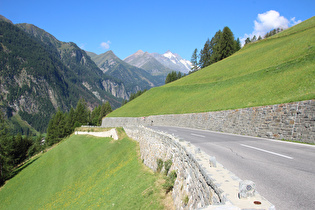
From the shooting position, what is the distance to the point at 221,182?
15.5ft

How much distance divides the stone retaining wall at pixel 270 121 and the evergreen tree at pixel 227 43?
211ft

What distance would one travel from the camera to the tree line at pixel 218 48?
8412cm

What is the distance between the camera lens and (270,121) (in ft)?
55.8

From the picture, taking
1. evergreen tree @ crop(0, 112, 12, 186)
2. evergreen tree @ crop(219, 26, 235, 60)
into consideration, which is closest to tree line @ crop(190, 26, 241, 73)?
evergreen tree @ crop(219, 26, 235, 60)

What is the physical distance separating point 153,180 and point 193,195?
20.8 ft

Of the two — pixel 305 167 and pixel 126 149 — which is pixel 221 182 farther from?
pixel 126 149

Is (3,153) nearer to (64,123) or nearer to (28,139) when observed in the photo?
(28,139)

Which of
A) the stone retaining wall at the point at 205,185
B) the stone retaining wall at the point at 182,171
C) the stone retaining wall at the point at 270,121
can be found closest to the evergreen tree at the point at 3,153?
the stone retaining wall at the point at 182,171

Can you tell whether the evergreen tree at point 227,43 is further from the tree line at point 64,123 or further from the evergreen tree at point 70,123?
the evergreen tree at point 70,123

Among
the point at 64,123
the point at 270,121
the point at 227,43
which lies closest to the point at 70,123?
the point at 64,123

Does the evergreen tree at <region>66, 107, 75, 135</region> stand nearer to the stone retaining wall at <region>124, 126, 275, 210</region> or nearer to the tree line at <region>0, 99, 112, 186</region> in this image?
the tree line at <region>0, 99, 112, 186</region>

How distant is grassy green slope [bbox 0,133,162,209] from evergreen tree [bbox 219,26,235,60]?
70.3 m

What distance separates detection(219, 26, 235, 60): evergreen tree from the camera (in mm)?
82900

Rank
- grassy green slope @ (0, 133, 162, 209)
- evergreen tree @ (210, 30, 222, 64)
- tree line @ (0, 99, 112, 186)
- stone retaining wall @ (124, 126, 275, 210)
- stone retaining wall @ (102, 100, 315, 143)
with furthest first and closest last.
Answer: evergreen tree @ (210, 30, 222, 64)
tree line @ (0, 99, 112, 186)
stone retaining wall @ (102, 100, 315, 143)
grassy green slope @ (0, 133, 162, 209)
stone retaining wall @ (124, 126, 275, 210)
